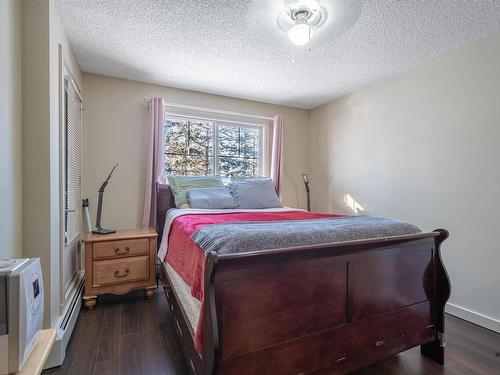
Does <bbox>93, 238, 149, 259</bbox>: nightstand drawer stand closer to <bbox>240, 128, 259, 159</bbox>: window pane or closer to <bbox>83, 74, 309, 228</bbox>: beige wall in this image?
<bbox>83, 74, 309, 228</bbox>: beige wall

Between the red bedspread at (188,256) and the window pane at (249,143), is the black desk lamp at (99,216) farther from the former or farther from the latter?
the window pane at (249,143)

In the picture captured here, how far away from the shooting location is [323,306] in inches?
50.2

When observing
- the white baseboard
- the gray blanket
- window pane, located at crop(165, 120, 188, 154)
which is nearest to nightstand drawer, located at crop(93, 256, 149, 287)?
the gray blanket

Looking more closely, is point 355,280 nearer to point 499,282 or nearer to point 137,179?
point 499,282

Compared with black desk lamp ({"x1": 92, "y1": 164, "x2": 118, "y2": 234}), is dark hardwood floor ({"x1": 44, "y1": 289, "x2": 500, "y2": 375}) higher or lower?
lower

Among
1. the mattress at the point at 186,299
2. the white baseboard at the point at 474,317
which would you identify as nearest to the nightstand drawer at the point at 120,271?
the mattress at the point at 186,299

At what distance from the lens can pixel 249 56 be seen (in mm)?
2467

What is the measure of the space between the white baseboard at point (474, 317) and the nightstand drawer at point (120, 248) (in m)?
Answer: 2.81

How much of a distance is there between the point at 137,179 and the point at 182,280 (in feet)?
5.82

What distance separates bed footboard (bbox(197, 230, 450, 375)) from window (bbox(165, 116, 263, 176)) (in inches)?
97.5

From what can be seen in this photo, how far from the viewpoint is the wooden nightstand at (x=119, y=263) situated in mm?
2219

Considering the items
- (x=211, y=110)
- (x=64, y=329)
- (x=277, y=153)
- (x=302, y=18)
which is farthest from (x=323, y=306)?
(x=211, y=110)

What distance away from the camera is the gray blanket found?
1.22 meters

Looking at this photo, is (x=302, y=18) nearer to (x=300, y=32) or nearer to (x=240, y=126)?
(x=300, y=32)
